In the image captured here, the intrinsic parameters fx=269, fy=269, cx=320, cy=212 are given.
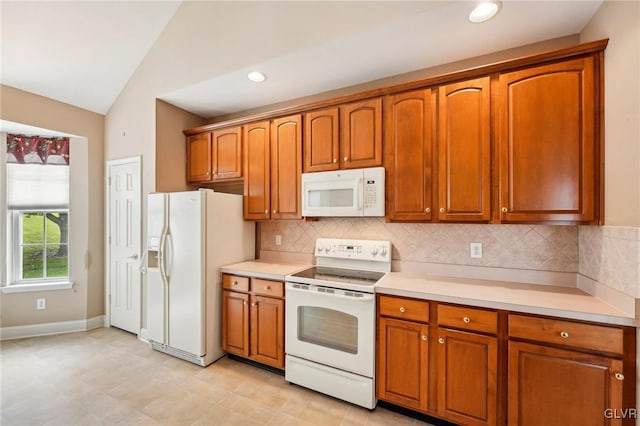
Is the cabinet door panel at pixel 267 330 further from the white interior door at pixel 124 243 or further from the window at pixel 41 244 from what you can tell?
the window at pixel 41 244

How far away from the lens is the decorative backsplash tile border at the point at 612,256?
1307 millimetres

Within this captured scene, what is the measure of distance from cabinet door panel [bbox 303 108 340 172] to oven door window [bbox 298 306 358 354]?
1.23 metres

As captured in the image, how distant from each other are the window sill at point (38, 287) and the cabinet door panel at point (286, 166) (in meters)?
2.84

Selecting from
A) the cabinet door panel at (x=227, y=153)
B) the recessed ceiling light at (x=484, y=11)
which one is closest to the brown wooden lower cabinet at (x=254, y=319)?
the cabinet door panel at (x=227, y=153)

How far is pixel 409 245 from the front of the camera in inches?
94.8

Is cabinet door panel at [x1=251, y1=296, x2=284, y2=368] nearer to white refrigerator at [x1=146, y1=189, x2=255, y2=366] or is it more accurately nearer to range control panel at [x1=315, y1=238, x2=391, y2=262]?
white refrigerator at [x1=146, y1=189, x2=255, y2=366]

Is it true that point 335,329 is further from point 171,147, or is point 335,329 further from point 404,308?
point 171,147

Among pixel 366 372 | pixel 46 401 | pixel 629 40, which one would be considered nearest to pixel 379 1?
pixel 629 40

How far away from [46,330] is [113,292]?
2.56ft

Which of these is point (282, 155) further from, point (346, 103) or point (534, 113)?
point (534, 113)

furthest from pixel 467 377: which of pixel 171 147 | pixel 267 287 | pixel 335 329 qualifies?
pixel 171 147

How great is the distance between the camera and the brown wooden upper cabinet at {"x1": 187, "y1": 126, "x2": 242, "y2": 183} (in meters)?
2.91

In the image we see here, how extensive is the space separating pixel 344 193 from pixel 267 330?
140cm

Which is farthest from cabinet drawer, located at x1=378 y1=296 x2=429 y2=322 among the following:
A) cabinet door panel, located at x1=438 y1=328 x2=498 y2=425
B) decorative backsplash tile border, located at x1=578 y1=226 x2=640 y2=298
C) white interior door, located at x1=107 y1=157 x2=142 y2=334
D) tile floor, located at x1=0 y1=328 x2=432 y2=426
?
white interior door, located at x1=107 y1=157 x2=142 y2=334
